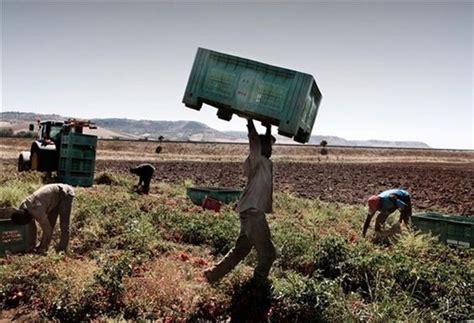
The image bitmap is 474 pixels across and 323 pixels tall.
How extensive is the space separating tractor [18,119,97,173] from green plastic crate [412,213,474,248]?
11533 millimetres

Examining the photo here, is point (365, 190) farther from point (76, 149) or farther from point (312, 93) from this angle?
point (312, 93)

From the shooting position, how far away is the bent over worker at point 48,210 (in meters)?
7.51

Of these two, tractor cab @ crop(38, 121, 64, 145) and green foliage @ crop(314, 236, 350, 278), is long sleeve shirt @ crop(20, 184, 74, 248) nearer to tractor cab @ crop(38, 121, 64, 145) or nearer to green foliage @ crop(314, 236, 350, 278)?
green foliage @ crop(314, 236, 350, 278)

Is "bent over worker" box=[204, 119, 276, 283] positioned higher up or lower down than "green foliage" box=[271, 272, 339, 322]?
higher up

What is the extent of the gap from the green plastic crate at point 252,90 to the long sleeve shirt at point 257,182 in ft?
1.39

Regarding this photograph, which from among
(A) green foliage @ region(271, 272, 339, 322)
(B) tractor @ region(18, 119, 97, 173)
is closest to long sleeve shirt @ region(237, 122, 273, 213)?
(A) green foliage @ region(271, 272, 339, 322)

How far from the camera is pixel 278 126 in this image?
244 inches

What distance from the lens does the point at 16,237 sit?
7559 mm

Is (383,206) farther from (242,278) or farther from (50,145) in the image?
(50,145)

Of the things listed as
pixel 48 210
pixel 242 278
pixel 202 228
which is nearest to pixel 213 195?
pixel 202 228

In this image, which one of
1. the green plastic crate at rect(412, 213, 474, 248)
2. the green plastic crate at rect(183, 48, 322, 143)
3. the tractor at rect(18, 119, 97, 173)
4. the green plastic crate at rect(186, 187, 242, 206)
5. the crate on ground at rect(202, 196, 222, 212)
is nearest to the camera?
the green plastic crate at rect(183, 48, 322, 143)

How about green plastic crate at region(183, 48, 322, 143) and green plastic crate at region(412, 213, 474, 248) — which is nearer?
green plastic crate at region(183, 48, 322, 143)

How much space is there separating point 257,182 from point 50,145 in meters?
13.5

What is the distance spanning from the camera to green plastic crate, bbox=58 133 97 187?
15.8 m
